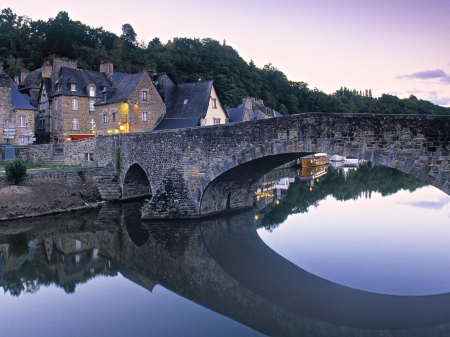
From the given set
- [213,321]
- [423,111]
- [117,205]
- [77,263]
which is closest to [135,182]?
[117,205]

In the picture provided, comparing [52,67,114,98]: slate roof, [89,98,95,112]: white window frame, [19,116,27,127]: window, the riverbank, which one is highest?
[52,67,114,98]: slate roof

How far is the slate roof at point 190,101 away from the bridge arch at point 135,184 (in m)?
6.35

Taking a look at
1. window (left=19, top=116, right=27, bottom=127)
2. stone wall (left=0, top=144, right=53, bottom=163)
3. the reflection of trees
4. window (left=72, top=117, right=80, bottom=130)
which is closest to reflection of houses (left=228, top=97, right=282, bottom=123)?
the reflection of trees

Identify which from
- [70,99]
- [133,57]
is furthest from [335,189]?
[133,57]

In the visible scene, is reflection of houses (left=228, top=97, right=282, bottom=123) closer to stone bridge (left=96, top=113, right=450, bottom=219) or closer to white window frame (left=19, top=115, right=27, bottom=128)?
stone bridge (left=96, top=113, right=450, bottom=219)

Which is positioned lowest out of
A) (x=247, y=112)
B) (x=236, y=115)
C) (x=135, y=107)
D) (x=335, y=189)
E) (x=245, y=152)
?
(x=335, y=189)

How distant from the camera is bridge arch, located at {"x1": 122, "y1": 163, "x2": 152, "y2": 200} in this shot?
19942 millimetres

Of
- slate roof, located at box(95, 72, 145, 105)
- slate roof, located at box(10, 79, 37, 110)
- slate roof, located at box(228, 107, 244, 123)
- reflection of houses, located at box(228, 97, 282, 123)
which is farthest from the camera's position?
reflection of houses, located at box(228, 97, 282, 123)

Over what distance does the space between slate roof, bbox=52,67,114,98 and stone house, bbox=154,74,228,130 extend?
21.5ft

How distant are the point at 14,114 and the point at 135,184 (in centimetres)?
1318

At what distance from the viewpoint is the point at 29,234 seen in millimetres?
14930

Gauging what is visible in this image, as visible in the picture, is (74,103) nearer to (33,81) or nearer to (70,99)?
(70,99)

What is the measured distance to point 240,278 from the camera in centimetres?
1102

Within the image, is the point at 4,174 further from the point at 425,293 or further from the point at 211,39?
the point at 211,39
